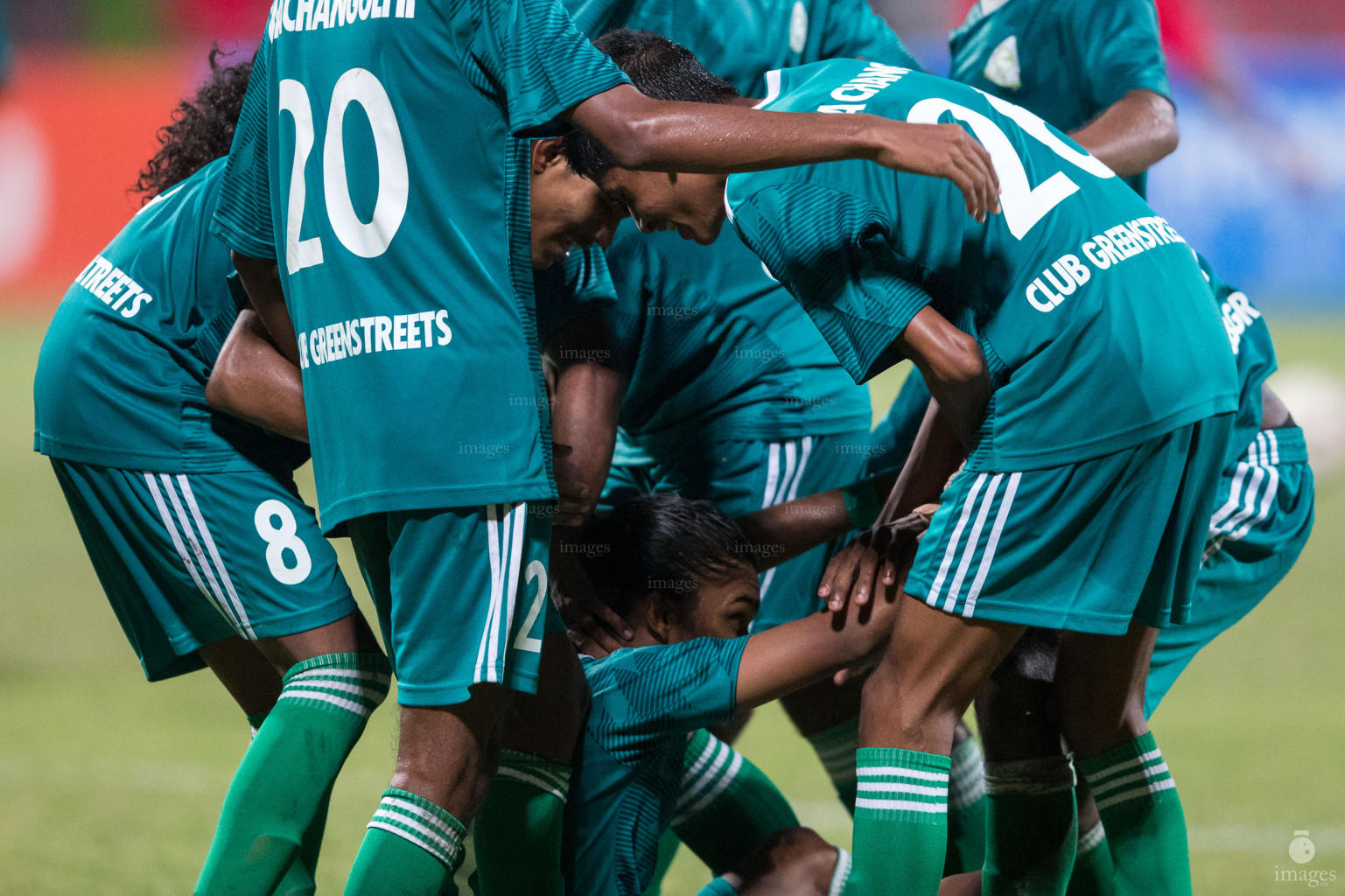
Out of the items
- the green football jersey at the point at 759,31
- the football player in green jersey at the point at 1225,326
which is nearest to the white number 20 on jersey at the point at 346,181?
the green football jersey at the point at 759,31

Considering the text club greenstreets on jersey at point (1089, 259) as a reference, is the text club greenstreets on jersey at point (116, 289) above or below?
above

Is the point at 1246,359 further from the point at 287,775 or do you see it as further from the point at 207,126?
the point at 207,126

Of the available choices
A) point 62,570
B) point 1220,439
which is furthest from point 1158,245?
point 62,570

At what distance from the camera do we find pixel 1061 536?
192cm

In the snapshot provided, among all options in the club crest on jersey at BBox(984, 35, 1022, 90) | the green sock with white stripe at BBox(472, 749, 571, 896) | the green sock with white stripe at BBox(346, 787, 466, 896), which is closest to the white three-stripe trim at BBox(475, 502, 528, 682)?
the green sock with white stripe at BBox(346, 787, 466, 896)

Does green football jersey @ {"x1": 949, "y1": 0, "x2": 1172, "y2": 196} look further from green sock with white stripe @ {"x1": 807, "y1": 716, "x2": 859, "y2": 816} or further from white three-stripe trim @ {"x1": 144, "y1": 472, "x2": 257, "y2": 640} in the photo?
white three-stripe trim @ {"x1": 144, "y1": 472, "x2": 257, "y2": 640}

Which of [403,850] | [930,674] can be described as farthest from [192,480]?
[930,674]

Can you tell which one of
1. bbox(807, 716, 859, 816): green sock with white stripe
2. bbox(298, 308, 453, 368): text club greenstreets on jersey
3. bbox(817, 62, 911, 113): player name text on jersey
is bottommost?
bbox(807, 716, 859, 816): green sock with white stripe

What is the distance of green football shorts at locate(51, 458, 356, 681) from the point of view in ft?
7.18

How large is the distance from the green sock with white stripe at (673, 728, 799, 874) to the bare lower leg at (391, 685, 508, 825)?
0.70 m

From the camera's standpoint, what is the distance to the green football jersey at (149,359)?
2.23 m

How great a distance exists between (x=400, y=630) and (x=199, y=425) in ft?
1.98

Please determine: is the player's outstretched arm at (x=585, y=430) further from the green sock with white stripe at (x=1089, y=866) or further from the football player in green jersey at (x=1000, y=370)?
the green sock with white stripe at (x=1089, y=866)

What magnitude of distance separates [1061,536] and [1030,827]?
2.14 ft
